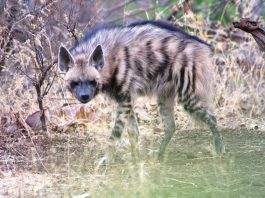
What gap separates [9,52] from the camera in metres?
5.94

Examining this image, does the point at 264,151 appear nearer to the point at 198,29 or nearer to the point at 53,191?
the point at 53,191

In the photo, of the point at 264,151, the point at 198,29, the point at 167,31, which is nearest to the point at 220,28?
the point at 198,29

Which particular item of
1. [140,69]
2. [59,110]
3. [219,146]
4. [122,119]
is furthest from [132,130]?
[59,110]

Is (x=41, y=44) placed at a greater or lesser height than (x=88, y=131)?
greater

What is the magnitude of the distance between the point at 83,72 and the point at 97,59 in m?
0.15

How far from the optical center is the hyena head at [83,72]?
5203mm

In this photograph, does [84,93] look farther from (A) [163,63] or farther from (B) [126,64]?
(A) [163,63]

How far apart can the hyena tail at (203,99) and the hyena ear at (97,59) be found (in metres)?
0.77

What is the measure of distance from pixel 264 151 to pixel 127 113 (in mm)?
1146

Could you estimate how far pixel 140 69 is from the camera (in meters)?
5.43

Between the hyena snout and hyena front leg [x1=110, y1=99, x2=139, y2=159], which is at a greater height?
the hyena snout

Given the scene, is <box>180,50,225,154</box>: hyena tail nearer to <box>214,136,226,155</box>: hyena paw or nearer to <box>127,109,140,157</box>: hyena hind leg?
<box>214,136,226,155</box>: hyena paw

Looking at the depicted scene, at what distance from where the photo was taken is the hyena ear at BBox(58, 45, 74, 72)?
203 inches

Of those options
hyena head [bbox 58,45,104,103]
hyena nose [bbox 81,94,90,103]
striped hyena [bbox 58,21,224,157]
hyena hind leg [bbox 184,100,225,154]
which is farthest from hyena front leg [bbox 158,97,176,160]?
hyena nose [bbox 81,94,90,103]
